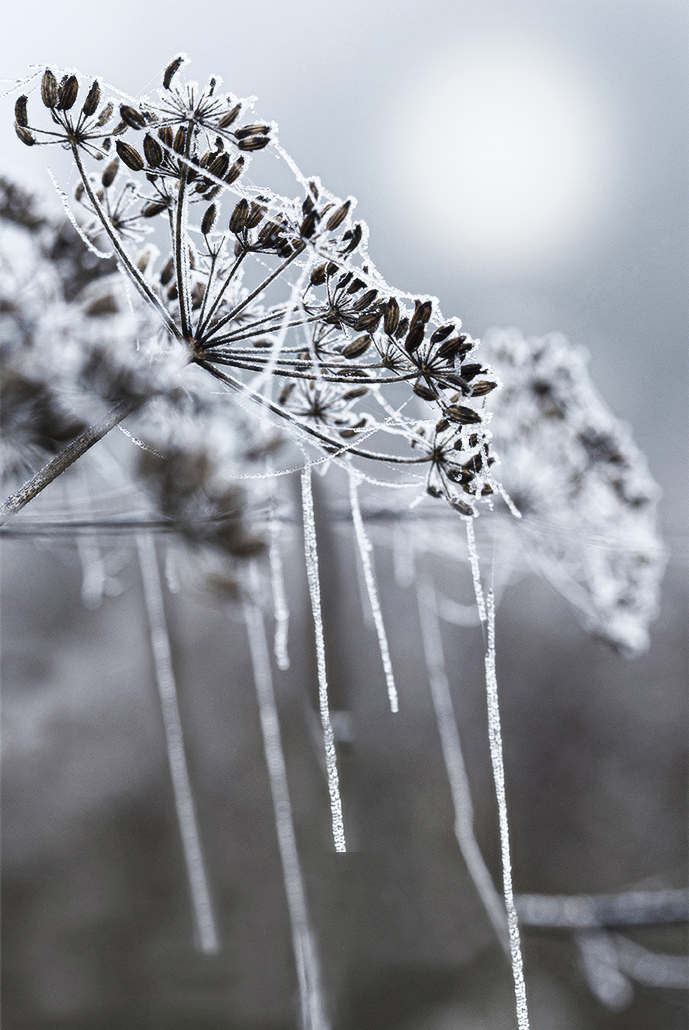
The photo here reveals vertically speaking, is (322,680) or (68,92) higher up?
(68,92)

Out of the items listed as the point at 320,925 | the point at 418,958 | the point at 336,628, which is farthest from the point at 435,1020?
the point at 336,628

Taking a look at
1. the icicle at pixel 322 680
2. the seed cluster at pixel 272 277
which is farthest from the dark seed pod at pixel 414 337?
the icicle at pixel 322 680

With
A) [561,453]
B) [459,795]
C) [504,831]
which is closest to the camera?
[504,831]

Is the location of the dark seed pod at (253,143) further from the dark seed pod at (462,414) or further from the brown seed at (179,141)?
the dark seed pod at (462,414)

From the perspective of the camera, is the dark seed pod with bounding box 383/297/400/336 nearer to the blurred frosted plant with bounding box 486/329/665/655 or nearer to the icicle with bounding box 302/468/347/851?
the icicle with bounding box 302/468/347/851

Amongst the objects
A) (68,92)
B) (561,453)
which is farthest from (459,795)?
(68,92)

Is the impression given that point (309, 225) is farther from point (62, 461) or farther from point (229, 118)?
point (62, 461)
